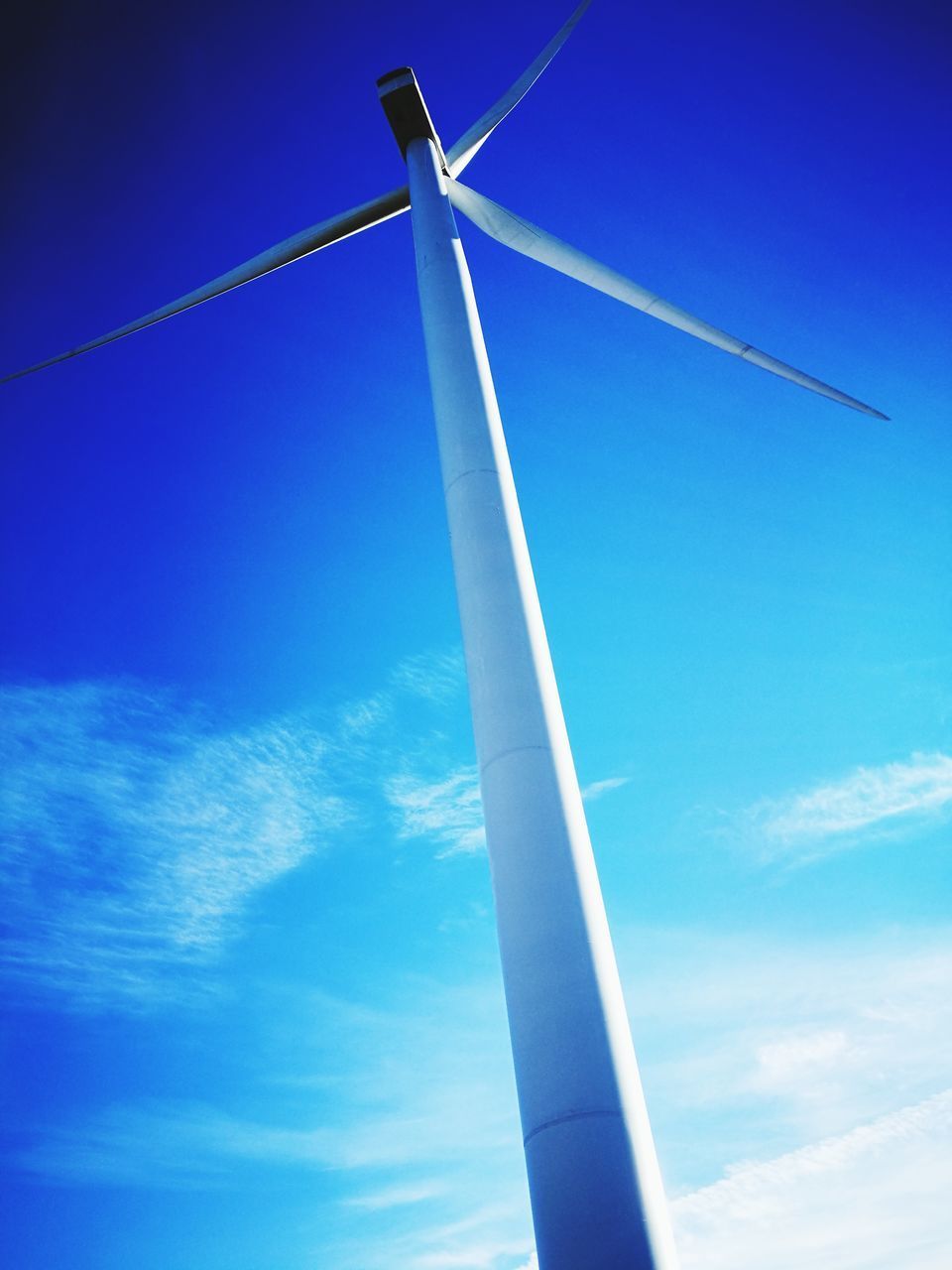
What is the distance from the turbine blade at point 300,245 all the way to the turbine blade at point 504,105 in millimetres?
1495

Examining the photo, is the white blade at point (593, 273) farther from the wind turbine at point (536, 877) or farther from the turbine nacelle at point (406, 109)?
the wind turbine at point (536, 877)

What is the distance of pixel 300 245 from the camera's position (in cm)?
1808

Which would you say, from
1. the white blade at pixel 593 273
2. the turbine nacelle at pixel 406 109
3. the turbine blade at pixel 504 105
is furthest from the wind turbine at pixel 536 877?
the turbine blade at pixel 504 105

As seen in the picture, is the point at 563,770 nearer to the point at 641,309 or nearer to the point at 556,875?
the point at 556,875

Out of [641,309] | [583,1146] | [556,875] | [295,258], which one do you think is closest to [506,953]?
[556,875]

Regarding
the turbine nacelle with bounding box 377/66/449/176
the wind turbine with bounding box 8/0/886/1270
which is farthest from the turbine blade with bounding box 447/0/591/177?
the wind turbine with bounding box 8/0/886/1270

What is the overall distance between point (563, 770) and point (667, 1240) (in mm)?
3825

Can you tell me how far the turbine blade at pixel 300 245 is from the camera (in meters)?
18.0

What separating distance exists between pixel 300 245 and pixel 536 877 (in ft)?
49.2

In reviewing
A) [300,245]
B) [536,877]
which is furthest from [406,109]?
[536,877]

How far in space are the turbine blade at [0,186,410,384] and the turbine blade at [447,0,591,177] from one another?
149 centimetres

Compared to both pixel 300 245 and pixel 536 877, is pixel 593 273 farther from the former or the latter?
pixel 536 877

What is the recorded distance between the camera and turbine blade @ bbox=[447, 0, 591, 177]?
61.1 feet

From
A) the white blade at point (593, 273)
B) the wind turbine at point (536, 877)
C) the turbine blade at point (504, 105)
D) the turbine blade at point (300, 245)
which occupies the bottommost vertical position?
the wind turbine at point (536, 877)
